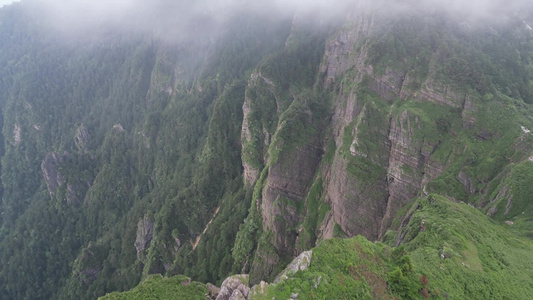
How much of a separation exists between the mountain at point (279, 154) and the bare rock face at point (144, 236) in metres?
0.38

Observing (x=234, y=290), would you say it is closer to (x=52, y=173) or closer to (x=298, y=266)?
(x=298, y=266)

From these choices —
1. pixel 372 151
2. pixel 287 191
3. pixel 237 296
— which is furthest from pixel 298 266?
pixel 287 191

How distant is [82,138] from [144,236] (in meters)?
71.3

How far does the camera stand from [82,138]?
14750 centimetres

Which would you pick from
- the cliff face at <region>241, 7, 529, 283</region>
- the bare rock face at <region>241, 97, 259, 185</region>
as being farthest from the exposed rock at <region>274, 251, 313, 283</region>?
the bare rock face at <region>241, 97, 259, 185</region>

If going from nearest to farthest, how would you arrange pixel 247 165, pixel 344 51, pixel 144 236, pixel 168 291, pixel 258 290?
pixel 258 290
pixel 168 291
pixel 344 51
pixel 247 165
pixel 144 236

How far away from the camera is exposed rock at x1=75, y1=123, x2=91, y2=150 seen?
14690cm

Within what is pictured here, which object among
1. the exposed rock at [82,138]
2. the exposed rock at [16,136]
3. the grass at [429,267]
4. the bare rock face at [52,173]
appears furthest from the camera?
the exposed rock at [16,136]

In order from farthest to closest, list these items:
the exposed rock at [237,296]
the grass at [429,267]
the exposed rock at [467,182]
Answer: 1. the exposed rock at [467,182]
2. the grass at [429,267]
3. the exposed rock at [237,296]

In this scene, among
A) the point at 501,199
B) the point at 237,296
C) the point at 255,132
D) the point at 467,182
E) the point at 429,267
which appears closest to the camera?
the point at 237,296

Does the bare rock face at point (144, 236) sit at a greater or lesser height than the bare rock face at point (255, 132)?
lesser

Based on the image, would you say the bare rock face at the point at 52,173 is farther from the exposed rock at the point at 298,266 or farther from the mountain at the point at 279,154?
the exposed rock at the point at 298,266

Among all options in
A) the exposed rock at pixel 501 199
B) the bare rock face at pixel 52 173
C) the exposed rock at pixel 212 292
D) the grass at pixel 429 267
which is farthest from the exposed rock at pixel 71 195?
the exposed rock at pixel 501 199

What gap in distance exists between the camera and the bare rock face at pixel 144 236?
98000 millimetres
